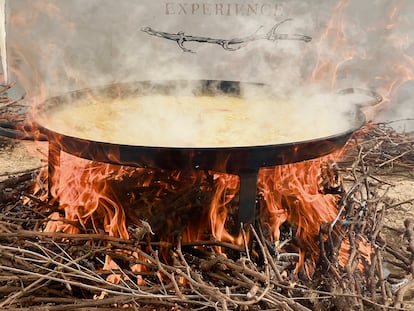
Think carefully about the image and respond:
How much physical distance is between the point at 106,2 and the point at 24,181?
3.60 metres

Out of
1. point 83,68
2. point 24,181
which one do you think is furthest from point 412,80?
point 24,181

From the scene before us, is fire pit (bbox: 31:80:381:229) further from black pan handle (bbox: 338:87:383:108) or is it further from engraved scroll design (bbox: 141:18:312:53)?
engraved scroll design (bbox: 141:18:312:53)

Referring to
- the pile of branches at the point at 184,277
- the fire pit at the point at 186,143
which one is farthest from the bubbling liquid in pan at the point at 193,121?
the pile of branches at the point at 184,277

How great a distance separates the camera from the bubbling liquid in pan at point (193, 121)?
8.47 feet

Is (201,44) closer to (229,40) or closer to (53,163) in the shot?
(229,40)

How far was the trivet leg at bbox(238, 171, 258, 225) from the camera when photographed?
95.7 inches

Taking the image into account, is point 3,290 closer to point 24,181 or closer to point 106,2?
point 24,181

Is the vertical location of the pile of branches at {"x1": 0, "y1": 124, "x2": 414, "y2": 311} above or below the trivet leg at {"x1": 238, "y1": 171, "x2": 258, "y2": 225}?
below

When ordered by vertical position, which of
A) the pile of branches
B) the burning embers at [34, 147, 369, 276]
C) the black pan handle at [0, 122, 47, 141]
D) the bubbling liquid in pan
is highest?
the bubbling liquid in pan

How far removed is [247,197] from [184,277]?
1.89 feet

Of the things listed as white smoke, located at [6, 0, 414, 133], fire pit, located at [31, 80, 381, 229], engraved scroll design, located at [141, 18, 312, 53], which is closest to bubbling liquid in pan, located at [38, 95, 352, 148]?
fire pit, located at [31, 80, 381, 229]

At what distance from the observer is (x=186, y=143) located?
2.48 m

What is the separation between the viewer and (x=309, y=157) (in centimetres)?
245

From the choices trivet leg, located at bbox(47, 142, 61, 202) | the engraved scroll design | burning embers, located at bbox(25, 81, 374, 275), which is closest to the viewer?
burning embers, located at bbox(25, 81, 374, 275)
